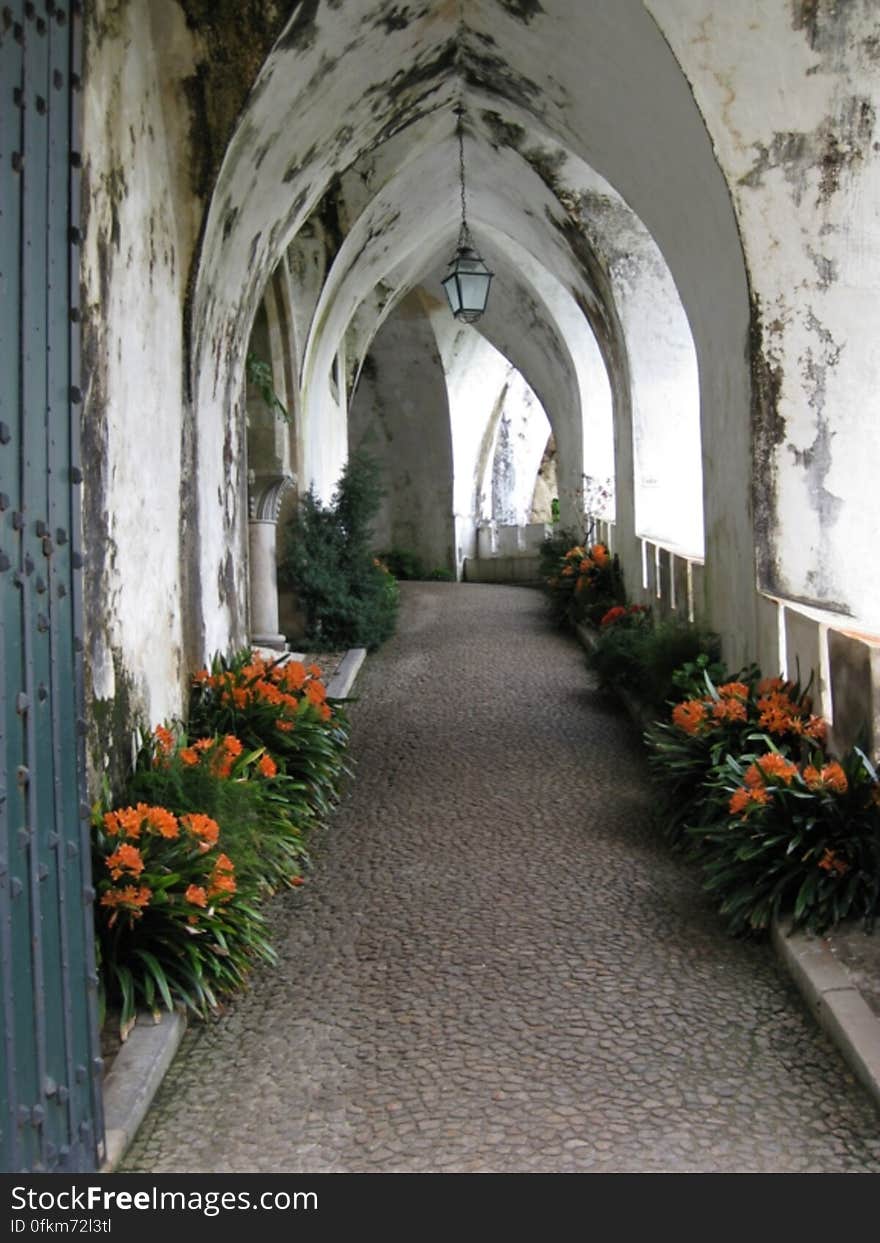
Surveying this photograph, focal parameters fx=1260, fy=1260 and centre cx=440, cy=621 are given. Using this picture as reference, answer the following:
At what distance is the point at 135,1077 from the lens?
11.1 ft

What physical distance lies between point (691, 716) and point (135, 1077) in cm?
321

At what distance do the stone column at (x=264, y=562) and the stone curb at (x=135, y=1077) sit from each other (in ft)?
24.8

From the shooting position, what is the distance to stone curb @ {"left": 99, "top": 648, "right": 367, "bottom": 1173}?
3.08 m

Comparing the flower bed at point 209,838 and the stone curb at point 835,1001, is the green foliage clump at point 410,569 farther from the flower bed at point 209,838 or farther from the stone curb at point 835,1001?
the stone curb at point 835,1001

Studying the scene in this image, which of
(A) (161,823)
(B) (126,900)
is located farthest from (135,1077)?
(A) (161,823)

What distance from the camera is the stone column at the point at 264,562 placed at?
36.8ft

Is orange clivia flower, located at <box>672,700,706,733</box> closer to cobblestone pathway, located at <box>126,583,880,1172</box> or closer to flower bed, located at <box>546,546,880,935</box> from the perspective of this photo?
flower bed, located at <box>546,546,880,935</box>

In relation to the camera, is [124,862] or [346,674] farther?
[346,674]

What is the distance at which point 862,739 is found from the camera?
4629mm

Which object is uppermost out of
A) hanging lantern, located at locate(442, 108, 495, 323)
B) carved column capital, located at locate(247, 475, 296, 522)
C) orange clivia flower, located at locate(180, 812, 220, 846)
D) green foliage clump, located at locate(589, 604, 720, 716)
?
hanging lantern, located at locate(442, 108, 495, 323)

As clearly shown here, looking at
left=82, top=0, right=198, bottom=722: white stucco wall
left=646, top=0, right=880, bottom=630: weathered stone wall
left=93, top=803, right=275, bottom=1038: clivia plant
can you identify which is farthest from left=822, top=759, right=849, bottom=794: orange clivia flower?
left=82, top=0, right=198, bottom=722: white stucco wall

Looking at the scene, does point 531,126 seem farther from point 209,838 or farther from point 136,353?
point 209,838

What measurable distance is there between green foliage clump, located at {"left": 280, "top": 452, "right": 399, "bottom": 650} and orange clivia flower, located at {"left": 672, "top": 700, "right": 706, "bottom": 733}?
6622 millimetres

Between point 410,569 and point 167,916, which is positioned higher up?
point 410,569
